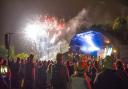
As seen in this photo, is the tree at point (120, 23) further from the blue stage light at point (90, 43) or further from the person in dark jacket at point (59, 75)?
the person in dark jacket at point (59, 75)

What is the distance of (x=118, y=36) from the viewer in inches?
2434

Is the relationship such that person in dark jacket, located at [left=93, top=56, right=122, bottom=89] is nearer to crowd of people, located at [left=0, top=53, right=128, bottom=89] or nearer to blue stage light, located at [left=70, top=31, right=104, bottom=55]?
crowd of people, located at [left=0, top=53, right=128, bottom=89]

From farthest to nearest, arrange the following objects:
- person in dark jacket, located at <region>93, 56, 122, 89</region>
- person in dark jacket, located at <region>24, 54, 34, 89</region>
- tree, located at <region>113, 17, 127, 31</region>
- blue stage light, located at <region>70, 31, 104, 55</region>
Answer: tree, located at <region>113, 17, 127, 31</region>, blue stage light, located at <region>70, 31, 104, 55</region>, person in dark jacket, located at <region>24, 54, 34, 89</region>, person in dark jacket, located at <region>93, 56, 122, 89</region>

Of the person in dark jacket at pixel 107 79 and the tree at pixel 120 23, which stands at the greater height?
the tree at pixel 120 23

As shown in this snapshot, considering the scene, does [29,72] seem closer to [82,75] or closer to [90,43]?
[82,75]

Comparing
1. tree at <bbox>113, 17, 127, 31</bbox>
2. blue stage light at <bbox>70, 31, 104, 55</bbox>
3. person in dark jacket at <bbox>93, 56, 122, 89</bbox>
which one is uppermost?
tree at <bbox>113, 17, 127, 31</bbox>

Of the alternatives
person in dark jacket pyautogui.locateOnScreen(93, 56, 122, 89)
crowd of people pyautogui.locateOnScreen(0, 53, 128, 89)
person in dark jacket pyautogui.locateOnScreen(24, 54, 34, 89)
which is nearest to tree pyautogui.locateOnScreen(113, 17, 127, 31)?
crowd of people pyautogui.locateOnScreen(0, 53, 128, 89)

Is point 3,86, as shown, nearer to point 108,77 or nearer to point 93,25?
point 108,77

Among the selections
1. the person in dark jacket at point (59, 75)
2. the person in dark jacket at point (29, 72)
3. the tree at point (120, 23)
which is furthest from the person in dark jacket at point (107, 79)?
the tree at point (120, 23)

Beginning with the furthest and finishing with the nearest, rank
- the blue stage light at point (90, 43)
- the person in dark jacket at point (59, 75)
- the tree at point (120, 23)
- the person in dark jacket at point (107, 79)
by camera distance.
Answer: the tree at point (120, 23) < the blue stage light at point (90, 43) < the person in dark jacket at point (59, 75) < the person in dark jacket at point (107, 79)

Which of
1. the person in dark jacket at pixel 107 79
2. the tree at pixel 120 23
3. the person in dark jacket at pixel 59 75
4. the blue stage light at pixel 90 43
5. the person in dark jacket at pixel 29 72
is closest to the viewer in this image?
the person in dark jacket at pixel 107 79

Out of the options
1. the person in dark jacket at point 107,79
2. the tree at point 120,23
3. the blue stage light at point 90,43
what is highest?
the tree at point 120,23

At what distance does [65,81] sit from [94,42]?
156ft

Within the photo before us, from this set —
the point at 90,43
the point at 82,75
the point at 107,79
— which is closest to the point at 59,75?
the point at 82,75
